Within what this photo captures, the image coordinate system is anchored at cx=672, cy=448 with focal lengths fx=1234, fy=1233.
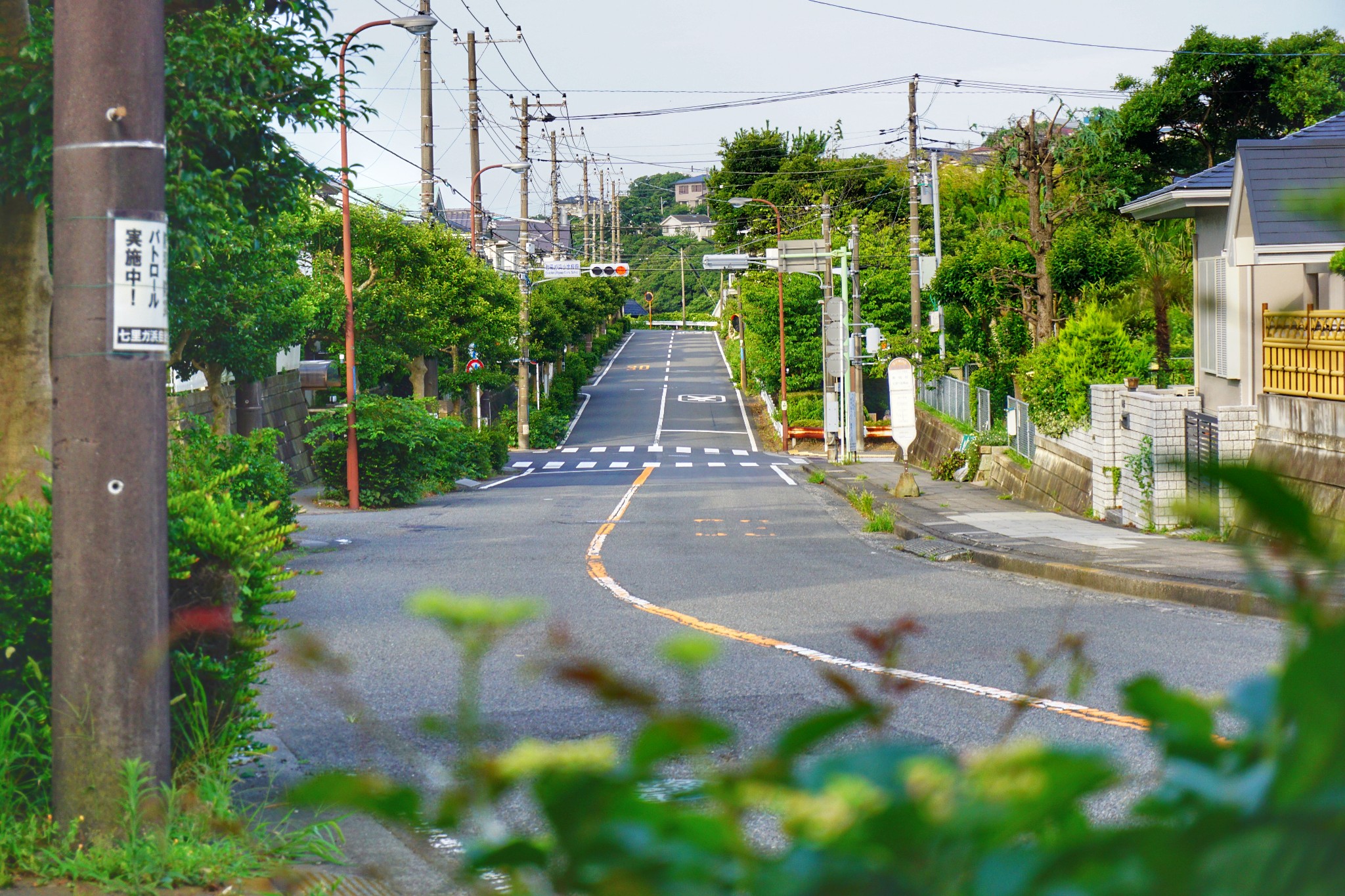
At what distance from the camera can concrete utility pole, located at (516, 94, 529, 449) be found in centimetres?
4522

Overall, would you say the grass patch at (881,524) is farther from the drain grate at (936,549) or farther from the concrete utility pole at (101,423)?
the concrete utility pole at (101,423)

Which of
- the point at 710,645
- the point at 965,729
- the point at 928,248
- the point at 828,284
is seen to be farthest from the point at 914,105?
the point at 710,645

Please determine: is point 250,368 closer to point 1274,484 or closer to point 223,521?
point 223,521

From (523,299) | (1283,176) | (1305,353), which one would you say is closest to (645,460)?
(523,299)

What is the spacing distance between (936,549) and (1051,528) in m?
2.17

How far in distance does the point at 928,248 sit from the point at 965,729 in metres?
57.8

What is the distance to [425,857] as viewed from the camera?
4.38m

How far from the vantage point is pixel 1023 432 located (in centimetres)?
2467

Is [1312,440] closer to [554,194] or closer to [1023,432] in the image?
[1023,432]

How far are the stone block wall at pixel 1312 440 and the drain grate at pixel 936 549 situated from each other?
136 inches

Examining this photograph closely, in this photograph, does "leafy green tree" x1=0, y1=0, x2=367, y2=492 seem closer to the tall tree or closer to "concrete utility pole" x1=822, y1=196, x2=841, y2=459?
the tall tree

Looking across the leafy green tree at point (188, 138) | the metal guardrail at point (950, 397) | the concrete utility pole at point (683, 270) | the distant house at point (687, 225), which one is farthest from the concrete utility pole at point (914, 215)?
the distant house at point (687, 225)

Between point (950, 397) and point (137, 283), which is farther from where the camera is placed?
point (950, 397)

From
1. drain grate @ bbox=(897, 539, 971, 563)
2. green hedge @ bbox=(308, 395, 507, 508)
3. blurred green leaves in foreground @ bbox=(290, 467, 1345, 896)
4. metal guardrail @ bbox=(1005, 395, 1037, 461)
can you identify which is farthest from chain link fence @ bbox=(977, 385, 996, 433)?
blurred green leaves in foreground @ bbox=(290, 467, 1345, 896)
